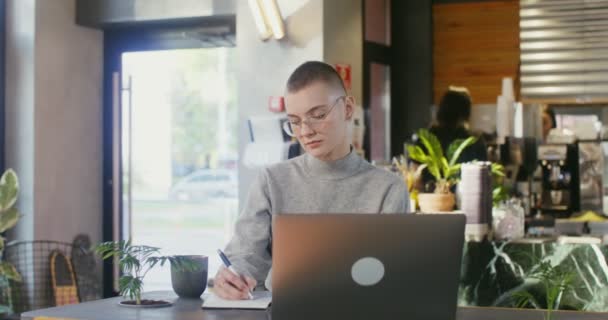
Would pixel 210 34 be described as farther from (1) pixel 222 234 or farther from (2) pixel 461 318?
(2) pixel 461 318

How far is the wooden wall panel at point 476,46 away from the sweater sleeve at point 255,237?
15.6ft

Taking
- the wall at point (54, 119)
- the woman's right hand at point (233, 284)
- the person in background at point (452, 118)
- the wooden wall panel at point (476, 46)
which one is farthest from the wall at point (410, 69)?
the woman's right hand at point (233, 284)

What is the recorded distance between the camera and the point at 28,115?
20.9 ft

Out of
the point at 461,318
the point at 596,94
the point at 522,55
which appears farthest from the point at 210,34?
the point at 461,318

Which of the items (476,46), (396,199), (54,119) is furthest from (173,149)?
(396,199)

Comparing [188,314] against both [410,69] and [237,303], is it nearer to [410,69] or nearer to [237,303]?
[237,303]

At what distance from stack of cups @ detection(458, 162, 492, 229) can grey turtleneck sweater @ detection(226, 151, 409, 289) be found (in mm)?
1591

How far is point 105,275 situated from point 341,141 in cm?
461

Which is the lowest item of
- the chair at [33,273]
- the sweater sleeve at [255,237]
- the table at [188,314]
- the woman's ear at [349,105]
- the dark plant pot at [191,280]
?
the chair at [33,273]

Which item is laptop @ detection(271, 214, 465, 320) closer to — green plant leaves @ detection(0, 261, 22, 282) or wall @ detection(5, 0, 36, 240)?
green plant leaves @ detection(0, 261, 22, 282)

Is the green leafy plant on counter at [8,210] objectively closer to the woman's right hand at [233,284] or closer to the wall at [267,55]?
the wall at [267,55]

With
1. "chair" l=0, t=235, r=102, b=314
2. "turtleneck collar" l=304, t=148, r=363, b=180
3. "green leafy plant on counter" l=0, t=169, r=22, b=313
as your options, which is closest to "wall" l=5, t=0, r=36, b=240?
"chair" l=0, t=235, r=102, b=314

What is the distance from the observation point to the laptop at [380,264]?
1858mm

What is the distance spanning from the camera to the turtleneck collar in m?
2.63
